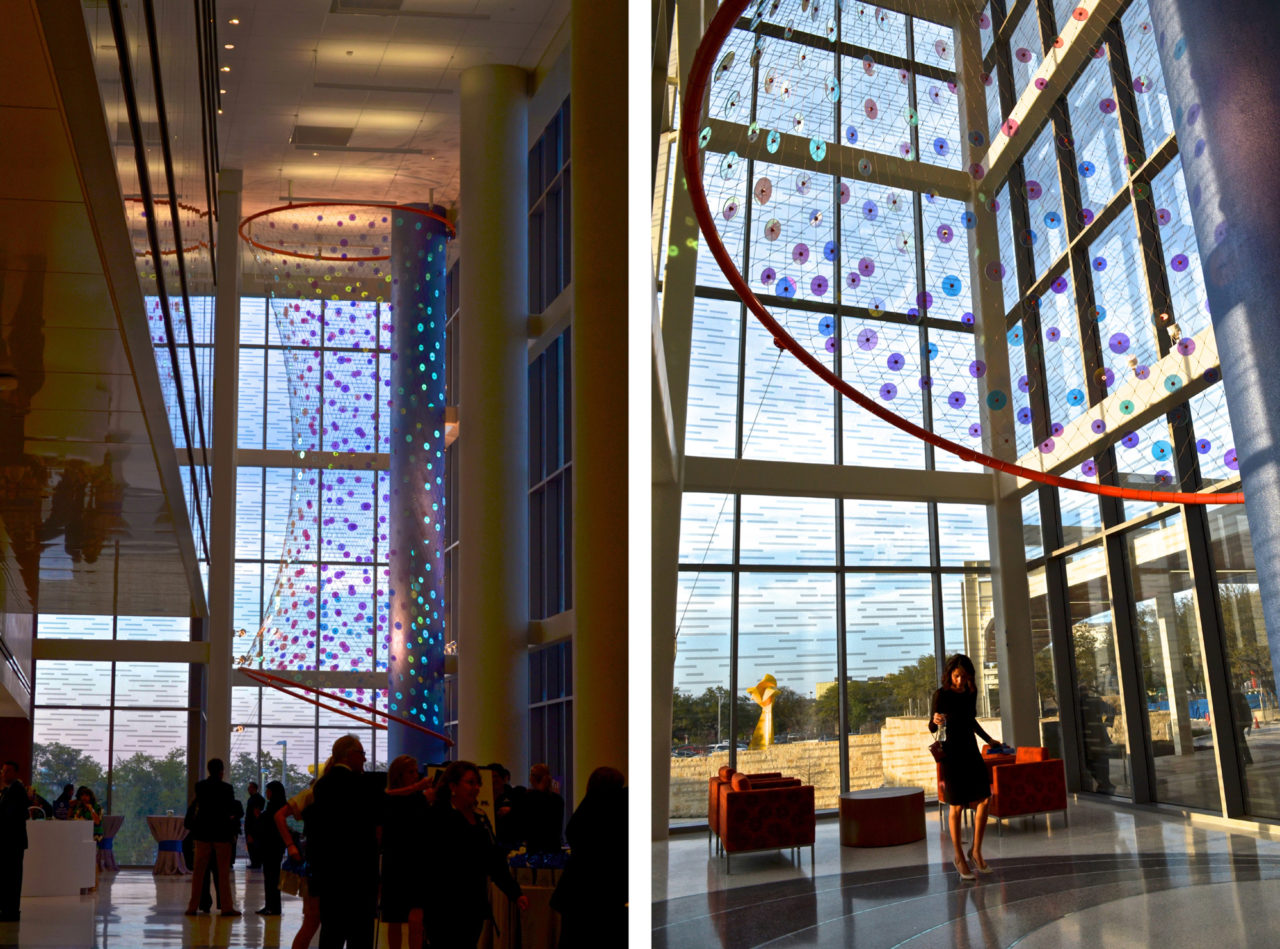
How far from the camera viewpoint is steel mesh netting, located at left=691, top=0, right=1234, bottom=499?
1004 cm

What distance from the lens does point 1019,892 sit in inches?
236

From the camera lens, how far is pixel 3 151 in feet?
13.0

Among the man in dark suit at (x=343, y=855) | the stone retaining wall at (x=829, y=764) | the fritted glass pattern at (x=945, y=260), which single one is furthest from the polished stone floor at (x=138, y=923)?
the fritted glass pattern at (x=945, y=260)

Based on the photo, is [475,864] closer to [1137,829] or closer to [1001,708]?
[1001,708]

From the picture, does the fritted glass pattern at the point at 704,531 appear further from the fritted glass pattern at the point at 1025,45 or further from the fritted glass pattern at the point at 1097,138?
the fritted glass pattern at the point at 1025,45

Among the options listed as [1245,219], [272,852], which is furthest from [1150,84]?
[272,852]

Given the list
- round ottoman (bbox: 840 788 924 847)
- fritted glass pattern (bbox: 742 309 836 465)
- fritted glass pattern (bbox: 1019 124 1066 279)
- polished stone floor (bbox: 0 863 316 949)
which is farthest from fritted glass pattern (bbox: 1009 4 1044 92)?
polished stone floor (bbox: 0 863 316 949)

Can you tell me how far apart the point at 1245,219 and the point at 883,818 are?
265 inches

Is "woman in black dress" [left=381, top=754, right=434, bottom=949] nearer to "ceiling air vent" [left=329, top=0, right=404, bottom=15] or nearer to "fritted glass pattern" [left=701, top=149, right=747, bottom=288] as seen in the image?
"fritted glass pattern" [left=701, top=149, right=747, bottom=288]

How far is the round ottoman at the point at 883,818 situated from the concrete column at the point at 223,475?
12.8m

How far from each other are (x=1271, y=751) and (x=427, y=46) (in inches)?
550

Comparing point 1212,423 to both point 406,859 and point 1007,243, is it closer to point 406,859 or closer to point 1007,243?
point 406,859

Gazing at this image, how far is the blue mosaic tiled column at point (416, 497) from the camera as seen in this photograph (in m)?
15.9

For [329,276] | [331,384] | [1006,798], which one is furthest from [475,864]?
[329,276]
